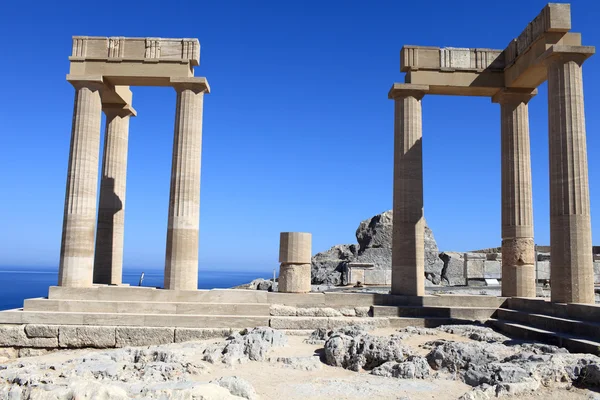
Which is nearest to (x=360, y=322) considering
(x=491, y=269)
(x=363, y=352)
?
(x=363, y=352)

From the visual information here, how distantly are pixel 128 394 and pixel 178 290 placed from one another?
815 cm

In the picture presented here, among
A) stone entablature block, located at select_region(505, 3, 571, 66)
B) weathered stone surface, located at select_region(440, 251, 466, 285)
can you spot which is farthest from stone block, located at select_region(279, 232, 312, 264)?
weathered stone surface, located at select_region(440, 251, 466, 285)

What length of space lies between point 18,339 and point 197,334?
17.0 ft

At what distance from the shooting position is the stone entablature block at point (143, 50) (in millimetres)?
17453

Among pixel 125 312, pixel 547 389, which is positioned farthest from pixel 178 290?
pixel 547 389

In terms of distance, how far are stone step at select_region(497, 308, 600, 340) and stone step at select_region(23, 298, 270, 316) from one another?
7.36 m

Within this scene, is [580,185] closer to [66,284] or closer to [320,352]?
[320,352]

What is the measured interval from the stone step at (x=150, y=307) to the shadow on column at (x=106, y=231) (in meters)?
4.01

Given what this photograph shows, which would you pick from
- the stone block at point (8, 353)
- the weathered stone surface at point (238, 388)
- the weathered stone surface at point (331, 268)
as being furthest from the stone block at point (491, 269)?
the stone block at point (8, 353)

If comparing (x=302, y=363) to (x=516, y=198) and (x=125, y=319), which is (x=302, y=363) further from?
(x=516, y=198)

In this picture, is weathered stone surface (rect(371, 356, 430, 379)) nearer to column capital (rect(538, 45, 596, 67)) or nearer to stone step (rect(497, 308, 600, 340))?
stone step (rect(497, 308, 600, 340))

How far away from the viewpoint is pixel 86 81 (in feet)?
57.3

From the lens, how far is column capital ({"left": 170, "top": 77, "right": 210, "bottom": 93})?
1725cm

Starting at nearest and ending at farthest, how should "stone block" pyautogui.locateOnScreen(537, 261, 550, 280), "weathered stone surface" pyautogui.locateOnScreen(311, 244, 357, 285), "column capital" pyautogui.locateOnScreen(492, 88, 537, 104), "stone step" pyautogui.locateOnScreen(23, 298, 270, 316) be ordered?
1. "stone step" pyautogui.locateOnScreen(23, 298, 270, 316)
2. "column capital" pyautogui.locateOnScreen(492, 88, 537, 104)
3. "stone block" pyautogui.locateOnScreen(537, 261, 550, 280)
4. "weathered stone surface" pyautogui.locateOnScreen(311, 244, 357, 285)
